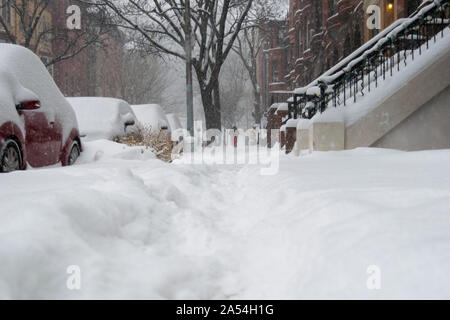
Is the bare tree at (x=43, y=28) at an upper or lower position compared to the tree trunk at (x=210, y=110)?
upper

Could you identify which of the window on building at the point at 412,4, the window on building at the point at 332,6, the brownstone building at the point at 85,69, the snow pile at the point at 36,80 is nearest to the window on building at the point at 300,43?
the window on building at the point at 332,6

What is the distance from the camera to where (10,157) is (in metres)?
5.59

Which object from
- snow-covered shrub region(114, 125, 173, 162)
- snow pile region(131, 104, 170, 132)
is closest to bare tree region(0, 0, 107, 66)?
snow pile region(131, 104, 170, 132)

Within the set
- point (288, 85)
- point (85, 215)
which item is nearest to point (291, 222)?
point (85, 215)

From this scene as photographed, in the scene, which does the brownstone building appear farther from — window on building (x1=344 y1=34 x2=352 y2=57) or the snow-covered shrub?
the snow-covered shrub

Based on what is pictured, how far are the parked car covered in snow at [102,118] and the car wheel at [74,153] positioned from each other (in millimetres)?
2134

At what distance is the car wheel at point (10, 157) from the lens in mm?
5343

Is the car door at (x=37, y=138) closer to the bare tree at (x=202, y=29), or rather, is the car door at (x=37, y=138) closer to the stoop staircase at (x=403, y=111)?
the stoop staircase at (x=403, y=111)

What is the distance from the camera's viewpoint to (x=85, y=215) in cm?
289

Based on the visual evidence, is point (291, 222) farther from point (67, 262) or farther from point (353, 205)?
point (67, 262)

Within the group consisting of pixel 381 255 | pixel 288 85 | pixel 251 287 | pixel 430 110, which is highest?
pixel 288 85

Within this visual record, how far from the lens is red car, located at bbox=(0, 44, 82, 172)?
556 cm

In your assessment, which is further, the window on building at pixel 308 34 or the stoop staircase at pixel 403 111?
the window on building at pixel 308 34

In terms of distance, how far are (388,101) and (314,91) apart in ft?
6.84
